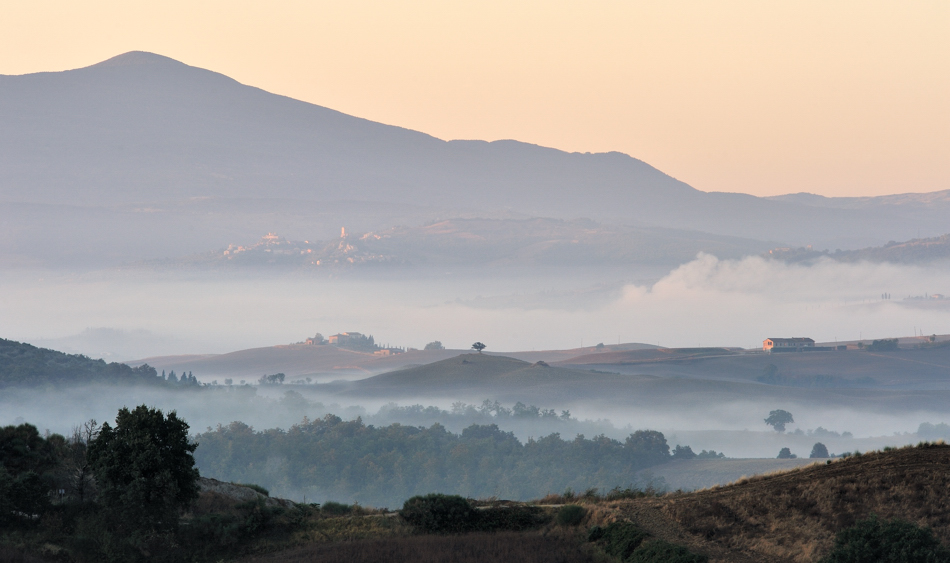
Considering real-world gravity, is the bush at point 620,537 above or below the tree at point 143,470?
below

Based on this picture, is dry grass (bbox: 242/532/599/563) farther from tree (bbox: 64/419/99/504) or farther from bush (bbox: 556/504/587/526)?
tree (bbox: 64/419/99/504)

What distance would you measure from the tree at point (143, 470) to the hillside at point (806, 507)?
1745 centimetres

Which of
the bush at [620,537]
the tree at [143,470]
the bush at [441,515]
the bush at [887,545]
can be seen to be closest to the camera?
the bush at [887,545]

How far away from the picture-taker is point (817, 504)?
33.2 metres

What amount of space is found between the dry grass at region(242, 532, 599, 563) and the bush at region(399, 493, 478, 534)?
137cm

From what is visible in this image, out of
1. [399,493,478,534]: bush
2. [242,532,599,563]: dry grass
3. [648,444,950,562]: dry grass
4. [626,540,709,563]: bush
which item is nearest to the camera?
[626,540,709,563]: bush

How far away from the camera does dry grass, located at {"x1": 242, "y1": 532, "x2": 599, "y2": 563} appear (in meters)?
34.2

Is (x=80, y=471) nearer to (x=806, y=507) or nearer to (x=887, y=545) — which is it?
(x=806, y=507)

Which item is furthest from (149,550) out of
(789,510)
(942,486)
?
(942,486)

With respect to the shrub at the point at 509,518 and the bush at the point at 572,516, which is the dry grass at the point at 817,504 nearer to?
the bush at the point at 572,516

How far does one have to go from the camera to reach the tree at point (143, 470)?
36750 millimetres

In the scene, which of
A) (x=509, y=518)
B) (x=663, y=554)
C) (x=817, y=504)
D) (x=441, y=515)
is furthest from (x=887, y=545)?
(x=441, y=515)

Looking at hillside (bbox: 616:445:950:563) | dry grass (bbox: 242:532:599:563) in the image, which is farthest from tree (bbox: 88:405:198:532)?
hillside (bbox: 616:445:950:563)

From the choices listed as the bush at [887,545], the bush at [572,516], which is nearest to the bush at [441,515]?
the bush at [572,516]
